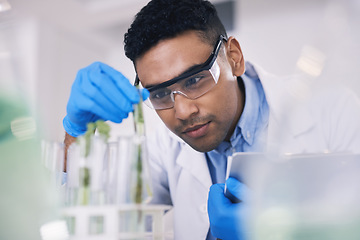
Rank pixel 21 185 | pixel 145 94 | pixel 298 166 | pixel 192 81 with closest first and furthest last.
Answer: pixel 21 185 < pixel 298 166 < pixel 145 94 < pixel 192 81

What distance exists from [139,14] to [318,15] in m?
1.38

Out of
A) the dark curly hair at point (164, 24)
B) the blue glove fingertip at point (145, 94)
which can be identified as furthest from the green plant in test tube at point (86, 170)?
the dark curly hair at point (164, 24)

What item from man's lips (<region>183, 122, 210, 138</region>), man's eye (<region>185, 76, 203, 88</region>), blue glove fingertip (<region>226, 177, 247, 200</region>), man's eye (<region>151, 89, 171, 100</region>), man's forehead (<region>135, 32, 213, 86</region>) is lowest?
blue glove fingertip (<region>226, 177, 247, 200</region>)

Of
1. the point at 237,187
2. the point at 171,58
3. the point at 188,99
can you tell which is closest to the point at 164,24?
the point at 171,58

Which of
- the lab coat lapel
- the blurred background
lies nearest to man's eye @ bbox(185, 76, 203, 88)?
the blurred background

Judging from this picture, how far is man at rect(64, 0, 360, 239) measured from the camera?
25.0 inches

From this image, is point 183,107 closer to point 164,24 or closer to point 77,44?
point 164,24

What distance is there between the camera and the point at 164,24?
2.77ft

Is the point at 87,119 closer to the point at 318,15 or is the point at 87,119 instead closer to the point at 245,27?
the point at 245,27

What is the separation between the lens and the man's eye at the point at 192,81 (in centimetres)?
77

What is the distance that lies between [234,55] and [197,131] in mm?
305

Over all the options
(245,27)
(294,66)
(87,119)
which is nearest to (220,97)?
(87,119)

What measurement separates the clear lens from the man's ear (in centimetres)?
19

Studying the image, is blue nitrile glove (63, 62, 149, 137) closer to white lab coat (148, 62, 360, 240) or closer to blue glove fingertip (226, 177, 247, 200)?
blue glove fingertip (226, 177, 247, 200)
